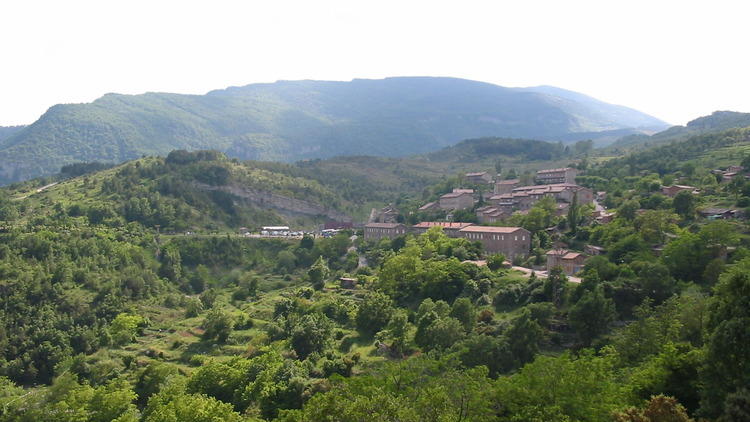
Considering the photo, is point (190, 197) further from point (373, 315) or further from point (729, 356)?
point (729, 356)

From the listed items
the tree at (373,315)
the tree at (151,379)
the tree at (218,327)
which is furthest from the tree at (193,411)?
the tree at (218,327)

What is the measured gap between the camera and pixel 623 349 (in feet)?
147

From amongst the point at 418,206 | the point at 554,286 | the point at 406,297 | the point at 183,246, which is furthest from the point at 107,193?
the point at 554,286

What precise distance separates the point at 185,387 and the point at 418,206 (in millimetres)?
81788

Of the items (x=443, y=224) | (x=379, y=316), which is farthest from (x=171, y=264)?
(x=379, y=316)

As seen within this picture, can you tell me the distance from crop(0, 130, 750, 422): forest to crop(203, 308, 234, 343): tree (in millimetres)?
210

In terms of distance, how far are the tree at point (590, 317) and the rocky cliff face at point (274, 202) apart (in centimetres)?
10090

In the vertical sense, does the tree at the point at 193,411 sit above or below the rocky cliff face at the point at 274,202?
below

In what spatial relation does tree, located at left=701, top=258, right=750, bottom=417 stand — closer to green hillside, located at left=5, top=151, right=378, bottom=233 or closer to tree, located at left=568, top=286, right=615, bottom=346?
tree, located at left=568, top=286, right=615, bottom=346

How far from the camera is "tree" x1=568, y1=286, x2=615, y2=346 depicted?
51.2m

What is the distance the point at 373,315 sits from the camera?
6625 cm

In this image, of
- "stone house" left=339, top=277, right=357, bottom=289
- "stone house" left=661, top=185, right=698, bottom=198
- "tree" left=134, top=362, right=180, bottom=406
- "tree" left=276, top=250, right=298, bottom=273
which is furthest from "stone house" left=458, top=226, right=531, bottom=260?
"tree" left=134, top=362, right=180, bottom=406

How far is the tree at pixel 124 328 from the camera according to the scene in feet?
239

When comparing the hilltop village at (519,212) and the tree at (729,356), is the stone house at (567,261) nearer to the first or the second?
the hilltop village at (519,212)
